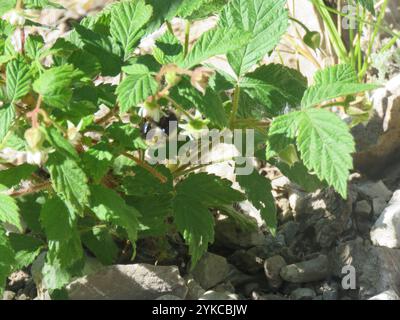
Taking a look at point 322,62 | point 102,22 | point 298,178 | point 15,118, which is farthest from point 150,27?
point 322,62

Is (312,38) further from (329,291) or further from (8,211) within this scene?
(8,211)

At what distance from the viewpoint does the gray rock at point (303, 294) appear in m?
1.69

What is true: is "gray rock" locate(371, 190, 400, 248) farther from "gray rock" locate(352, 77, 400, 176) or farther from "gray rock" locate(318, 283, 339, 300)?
"gray rock" locate(352, 77, 400, 176)

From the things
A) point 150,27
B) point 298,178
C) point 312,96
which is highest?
point 150,27

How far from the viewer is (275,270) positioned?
1.74m

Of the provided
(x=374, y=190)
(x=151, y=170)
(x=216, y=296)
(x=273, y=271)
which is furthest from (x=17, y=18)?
(x=374, y=190)

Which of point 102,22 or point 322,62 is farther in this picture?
point 322,62

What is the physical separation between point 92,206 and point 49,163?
0.15 m

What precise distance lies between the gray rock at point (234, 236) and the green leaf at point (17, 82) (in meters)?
0.73

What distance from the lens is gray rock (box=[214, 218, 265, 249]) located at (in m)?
1.83

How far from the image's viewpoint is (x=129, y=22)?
1452 millimetres

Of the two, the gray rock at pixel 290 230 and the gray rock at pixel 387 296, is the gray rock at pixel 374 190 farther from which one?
the gray rock at pixel 387 296

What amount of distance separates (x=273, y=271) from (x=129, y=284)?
0.36 metres

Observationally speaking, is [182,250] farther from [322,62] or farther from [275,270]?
[322,62]
